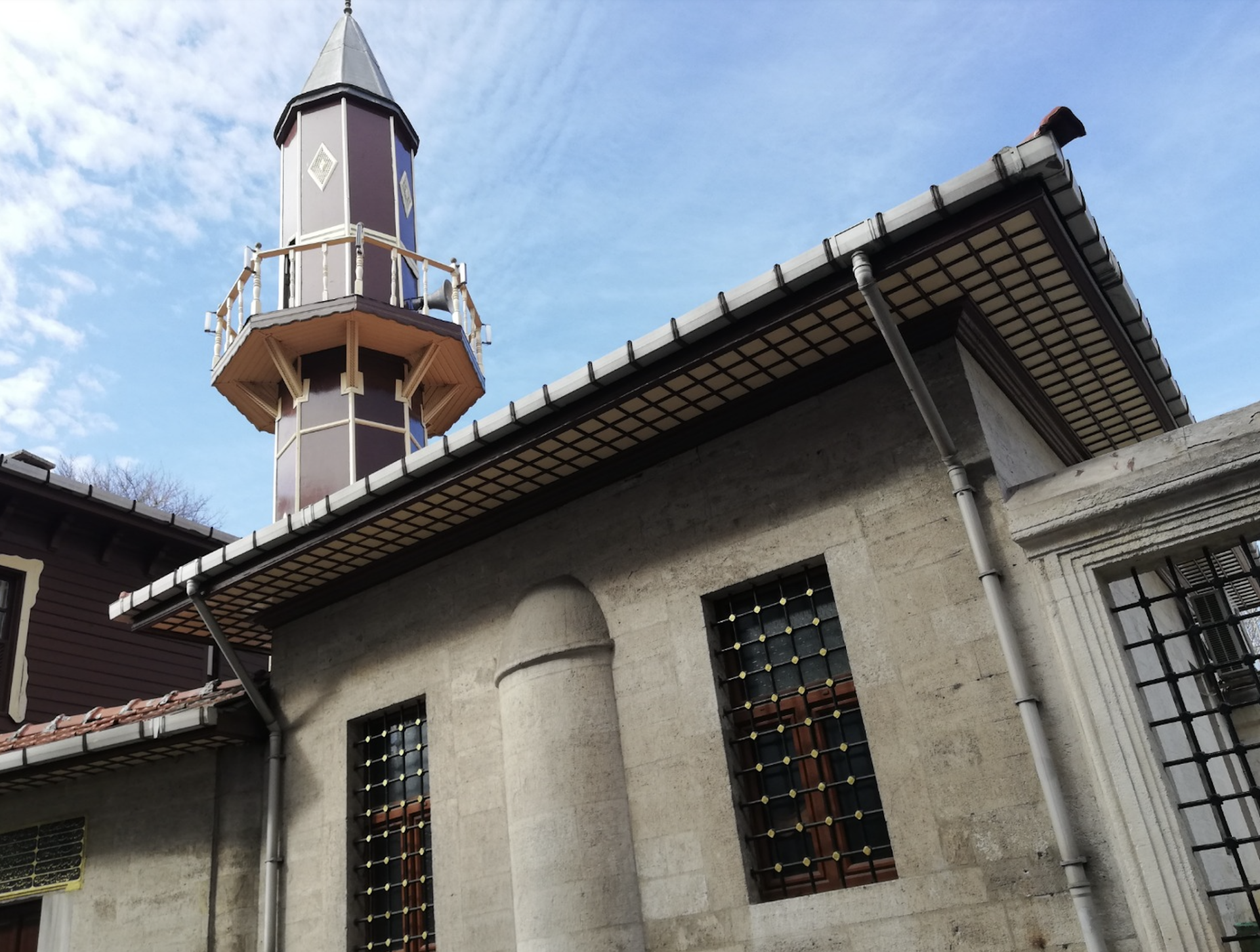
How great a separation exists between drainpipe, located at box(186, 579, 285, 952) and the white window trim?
5151mm

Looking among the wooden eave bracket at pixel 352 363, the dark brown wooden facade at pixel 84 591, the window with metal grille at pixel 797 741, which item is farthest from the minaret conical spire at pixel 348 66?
the window with metal grille at pixel 797 741

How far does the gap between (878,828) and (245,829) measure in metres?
5.79

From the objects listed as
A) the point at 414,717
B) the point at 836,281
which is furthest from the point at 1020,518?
the point at 414,717

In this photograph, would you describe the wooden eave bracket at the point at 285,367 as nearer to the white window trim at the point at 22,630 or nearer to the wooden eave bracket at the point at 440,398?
the wooden eave bracket at the point at 440,398

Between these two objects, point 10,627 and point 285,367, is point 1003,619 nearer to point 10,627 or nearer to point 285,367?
point 285,367

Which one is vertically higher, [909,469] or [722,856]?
[909,469]

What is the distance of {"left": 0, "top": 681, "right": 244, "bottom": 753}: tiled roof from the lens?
31.8ft

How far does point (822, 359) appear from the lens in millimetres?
7035

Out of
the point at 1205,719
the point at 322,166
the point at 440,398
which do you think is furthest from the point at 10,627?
the point at 1205,719

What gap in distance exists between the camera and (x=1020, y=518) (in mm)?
6043

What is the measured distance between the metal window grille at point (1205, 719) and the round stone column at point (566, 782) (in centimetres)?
332

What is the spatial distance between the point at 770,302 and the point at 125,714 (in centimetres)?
727

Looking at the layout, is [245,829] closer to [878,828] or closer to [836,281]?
[878,828]

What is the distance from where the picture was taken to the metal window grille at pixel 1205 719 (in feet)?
17.5
